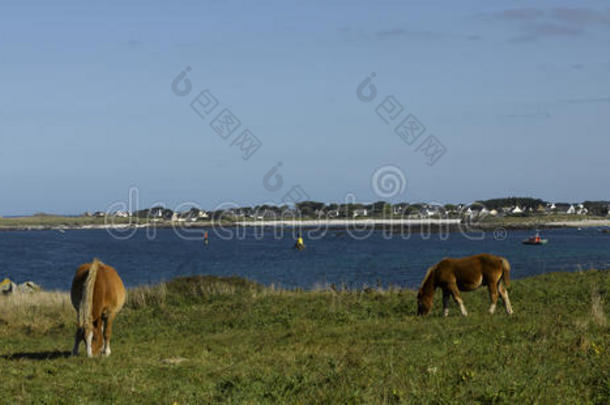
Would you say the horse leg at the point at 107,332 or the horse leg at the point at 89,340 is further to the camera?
the horse leg at the point at 107,332

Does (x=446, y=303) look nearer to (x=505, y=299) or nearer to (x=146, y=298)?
(x=505, y=299)

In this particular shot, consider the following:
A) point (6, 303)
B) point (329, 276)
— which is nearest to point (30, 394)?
point (6, 303)

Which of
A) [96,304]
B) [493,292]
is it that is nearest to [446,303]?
[493,292]

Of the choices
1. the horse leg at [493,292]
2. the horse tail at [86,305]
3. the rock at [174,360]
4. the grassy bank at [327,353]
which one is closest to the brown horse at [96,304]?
the horse tail at [86,305]

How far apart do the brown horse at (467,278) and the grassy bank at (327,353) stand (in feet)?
2.26

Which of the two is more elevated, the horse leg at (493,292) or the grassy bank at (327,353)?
the horse leg at (493,292)

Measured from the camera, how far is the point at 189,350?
51.8 feet

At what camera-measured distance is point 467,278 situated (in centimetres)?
2069

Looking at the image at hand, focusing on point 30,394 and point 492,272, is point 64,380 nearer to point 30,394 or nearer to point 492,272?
point 30,394

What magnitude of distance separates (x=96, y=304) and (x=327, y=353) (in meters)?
4.63

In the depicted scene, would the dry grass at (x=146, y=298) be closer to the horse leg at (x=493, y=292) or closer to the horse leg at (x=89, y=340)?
the horse leg at (x=493, y=292)

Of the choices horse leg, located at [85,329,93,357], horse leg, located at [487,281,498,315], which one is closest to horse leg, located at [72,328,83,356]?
horse leg, located at [85,329,93,357]

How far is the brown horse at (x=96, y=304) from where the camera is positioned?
13859 mm

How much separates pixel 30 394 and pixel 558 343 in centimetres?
909
